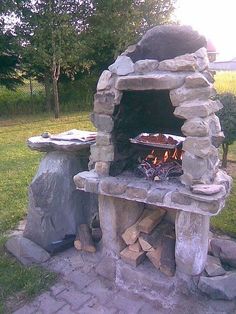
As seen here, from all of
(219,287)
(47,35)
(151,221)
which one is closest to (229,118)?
(151,221)

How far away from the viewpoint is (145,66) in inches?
109

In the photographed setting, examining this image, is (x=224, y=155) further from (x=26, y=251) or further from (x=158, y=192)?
(x=26, y=251)

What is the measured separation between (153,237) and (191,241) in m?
0.44

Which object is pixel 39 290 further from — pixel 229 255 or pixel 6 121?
pixel 6 121

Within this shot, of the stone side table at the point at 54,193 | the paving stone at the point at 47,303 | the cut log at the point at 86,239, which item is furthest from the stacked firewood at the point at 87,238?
the paving stone at the point at 47,303

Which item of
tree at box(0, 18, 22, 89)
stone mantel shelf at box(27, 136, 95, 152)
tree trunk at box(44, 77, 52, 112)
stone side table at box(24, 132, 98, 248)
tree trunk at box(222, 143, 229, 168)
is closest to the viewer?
stone mantel shelf at box(27, 136, 95, 152)

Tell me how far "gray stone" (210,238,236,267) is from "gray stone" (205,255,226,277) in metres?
0.12

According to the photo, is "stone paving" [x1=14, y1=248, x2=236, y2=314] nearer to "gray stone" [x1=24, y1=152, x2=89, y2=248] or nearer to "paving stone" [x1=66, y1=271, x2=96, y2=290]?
"paving stone" [x1=66, y1=271, x2=96, y2=290]

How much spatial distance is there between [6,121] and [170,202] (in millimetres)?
10171

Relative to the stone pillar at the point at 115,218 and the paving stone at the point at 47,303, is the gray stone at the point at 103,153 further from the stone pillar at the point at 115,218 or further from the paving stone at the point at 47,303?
the paving stone at the point at 47,303

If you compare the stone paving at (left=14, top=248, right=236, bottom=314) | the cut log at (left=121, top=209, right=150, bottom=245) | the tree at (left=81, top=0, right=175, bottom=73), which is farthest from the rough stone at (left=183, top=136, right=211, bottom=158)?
the tree at (left=81, top=0, right=175, bottom=73)

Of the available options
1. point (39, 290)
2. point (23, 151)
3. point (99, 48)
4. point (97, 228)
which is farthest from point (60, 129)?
point (39, 290)

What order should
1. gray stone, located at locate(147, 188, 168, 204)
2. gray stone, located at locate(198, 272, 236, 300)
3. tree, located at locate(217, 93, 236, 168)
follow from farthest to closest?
tree, located at locate(217, 93, 236, 168)
gray stone, located at locate(198, 272, 236, 300)
gray stone, located at locate(147, 188, 168, 204)

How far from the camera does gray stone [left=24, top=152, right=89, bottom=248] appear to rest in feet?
11.9
